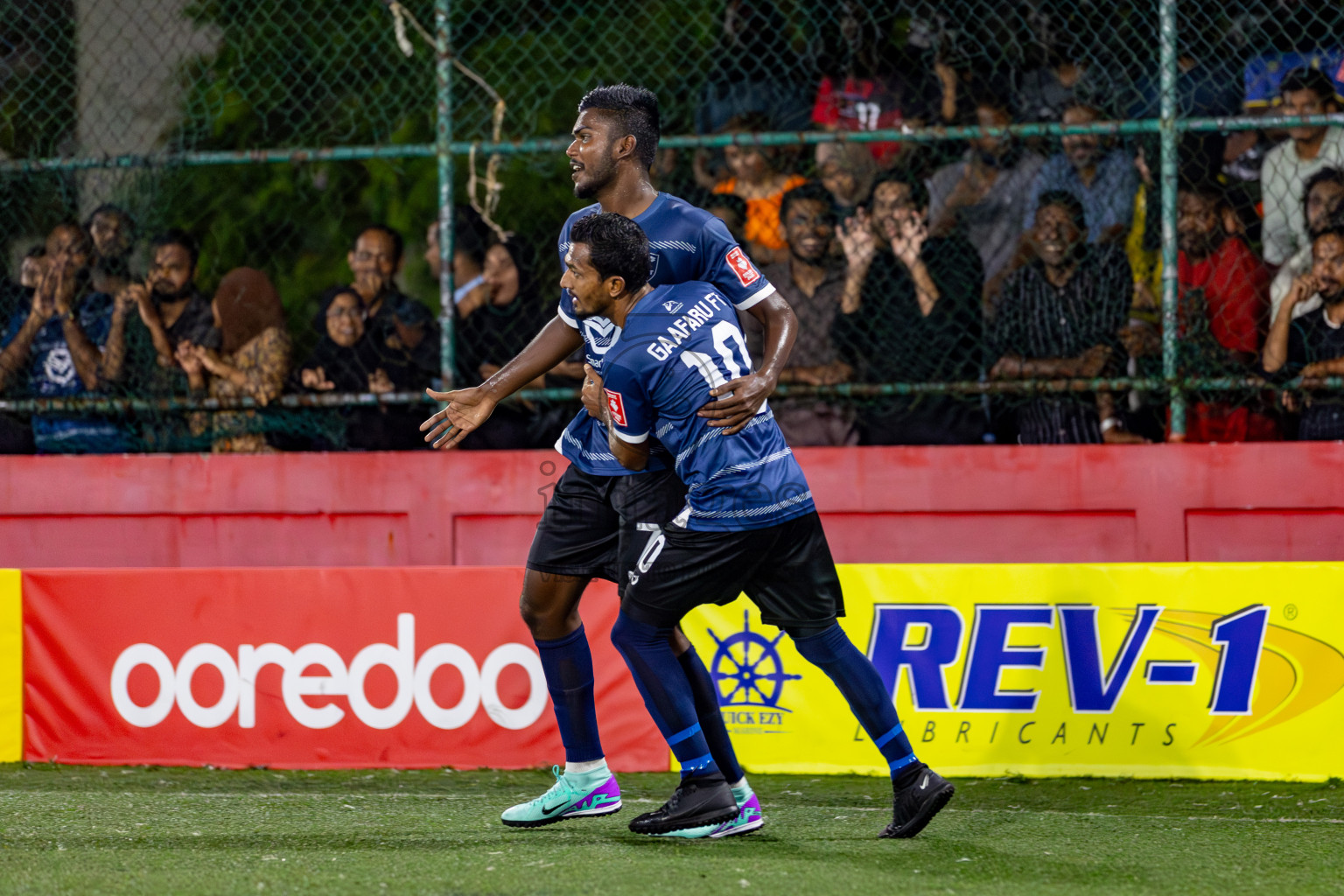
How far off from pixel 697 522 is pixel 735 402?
0.33 m

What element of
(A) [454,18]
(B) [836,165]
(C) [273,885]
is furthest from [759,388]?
(A) [454,18]

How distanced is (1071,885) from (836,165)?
3.89 m

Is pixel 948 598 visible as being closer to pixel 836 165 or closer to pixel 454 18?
pixel 836 165

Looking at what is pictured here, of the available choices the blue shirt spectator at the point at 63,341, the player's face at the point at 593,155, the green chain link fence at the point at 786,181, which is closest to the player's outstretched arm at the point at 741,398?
the player's face at the point at 593,155

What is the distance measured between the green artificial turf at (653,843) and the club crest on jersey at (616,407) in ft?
3.63

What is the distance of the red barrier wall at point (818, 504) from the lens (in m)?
6.29

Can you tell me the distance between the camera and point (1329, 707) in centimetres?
543

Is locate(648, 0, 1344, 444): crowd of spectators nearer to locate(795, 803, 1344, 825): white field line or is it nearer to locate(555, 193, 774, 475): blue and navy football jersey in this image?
→ locate(795, 803, 1344, 825): white field line

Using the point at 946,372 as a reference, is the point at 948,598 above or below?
below

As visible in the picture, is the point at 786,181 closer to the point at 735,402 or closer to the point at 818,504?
the point at 818,504

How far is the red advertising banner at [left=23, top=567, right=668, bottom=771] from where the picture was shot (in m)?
5.95

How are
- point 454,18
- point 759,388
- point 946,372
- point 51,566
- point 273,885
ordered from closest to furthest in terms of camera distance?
point 273,885, point 759,388, point 946,372, point 51,566, point 454,18

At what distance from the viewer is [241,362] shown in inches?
275

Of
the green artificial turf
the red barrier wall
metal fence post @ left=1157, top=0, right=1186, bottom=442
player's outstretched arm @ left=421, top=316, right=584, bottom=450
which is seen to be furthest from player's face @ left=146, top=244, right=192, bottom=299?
metal fence post @ left=1157, top=0, right=1186, bottom=442
